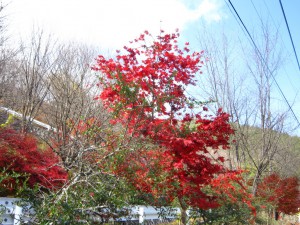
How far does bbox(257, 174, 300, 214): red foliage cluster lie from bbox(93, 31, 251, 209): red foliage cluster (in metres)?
7.20

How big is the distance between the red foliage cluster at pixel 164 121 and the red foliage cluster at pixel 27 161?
1.71 m

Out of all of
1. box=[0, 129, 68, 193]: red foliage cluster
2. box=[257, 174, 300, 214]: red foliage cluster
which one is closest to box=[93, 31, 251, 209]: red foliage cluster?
box=[0, 129, 68, 193]: red foliage cluster

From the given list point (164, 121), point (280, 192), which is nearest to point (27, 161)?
point (164, 121)

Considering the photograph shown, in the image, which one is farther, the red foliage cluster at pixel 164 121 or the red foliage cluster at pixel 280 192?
the red foliage cluster at pixel 280 192

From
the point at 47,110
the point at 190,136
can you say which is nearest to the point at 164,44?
the point at 190,136

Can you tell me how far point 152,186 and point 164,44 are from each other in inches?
120

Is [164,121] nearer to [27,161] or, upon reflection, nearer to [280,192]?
[27,161]

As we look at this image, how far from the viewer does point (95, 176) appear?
432 cm

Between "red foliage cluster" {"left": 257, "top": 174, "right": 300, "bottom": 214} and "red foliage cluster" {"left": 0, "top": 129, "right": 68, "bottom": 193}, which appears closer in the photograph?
"red foliage cluster" {"left": 0, "top": 129, "right": 68, "bottom": 193}

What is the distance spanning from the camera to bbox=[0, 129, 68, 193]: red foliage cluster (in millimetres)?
6066

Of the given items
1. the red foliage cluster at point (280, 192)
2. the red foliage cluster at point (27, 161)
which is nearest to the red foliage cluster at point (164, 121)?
the red foliage cluster at point (27, 161)

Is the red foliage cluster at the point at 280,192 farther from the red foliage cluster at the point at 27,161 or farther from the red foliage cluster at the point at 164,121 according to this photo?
the red foliage cluster at the point at 27,161

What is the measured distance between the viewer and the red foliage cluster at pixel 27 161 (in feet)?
19.9

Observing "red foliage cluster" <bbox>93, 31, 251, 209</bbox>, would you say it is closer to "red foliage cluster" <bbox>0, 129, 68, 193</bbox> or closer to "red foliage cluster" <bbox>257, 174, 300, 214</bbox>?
"red foliage cluster" <bbox>0, 129, 68, 193</bbox>
